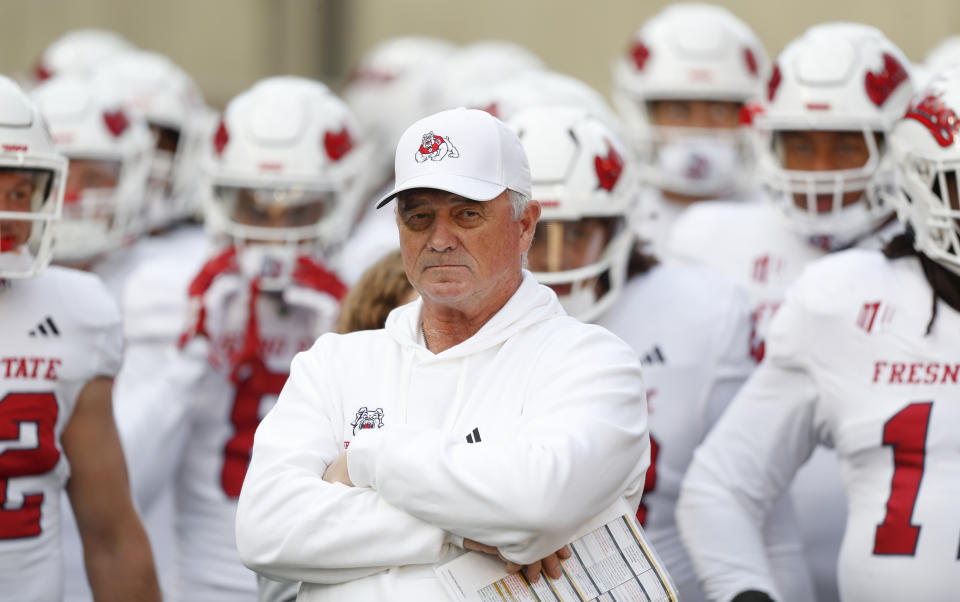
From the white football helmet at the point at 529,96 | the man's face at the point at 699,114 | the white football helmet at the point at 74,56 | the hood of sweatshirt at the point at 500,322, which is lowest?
the white football helmet at the point at 74,56

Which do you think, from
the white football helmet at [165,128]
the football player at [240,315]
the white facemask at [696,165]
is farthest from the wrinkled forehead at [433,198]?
the white football helmet at [165,128]

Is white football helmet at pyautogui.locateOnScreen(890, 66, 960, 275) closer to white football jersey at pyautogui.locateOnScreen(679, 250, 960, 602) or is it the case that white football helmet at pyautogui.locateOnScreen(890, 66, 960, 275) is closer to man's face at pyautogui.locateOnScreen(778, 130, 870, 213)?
white football jersey at pyautogui.locateOnScreen(679, 250, 960, 602)

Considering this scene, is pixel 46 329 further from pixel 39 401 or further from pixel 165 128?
pixel 165 128

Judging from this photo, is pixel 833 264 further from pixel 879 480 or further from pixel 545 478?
pixel 545 478

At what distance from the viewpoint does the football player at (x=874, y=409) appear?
322cm

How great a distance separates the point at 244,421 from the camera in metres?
4.55

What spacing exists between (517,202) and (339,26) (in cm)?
1003

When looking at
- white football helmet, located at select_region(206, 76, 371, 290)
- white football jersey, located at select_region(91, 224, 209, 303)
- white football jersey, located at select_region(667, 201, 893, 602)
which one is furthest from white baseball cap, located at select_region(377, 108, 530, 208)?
white football jersey, located at select_region(91, 224, 209, 303)

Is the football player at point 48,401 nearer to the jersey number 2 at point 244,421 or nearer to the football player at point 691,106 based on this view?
the jersey number 2 at point 244,421

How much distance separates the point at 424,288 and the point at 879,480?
1.26 meters

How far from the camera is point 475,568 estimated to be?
8.23 ft

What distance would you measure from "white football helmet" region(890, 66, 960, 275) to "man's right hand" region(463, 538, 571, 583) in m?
1.27

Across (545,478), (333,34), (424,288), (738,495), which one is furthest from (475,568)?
(333,34)

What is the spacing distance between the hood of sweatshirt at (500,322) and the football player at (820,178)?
59.3 inches
